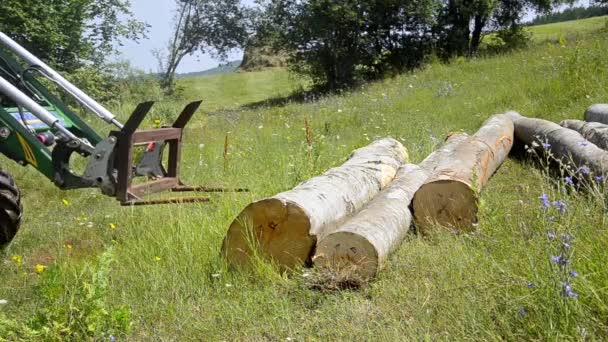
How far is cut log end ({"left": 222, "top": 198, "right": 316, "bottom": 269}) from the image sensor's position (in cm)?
395

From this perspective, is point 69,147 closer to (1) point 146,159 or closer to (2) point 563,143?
(1) point 146,159

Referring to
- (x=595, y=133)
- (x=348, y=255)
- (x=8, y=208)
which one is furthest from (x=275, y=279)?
(x=595, y=133)

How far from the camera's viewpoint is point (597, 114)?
7.64 metres

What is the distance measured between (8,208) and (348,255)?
2.92 metres

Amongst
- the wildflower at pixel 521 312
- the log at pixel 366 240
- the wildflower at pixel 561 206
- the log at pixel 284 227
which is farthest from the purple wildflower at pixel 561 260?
the log at pixel 284 227

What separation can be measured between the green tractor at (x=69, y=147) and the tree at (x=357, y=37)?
1890cm

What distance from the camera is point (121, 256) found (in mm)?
4625

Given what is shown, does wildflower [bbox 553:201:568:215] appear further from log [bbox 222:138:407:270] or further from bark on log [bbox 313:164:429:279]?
log [bbox 222:138:407:270]

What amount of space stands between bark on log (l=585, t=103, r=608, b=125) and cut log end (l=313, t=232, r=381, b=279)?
5007 millimetres

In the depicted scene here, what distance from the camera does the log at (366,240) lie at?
3723mm

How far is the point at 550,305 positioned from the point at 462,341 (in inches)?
17.2

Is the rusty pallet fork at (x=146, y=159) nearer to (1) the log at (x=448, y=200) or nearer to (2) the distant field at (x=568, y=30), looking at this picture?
(1) the log at (x=448, y=200)

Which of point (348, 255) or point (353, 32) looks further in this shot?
point (353, 32)

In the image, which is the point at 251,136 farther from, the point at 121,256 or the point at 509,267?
the point at 509,267
